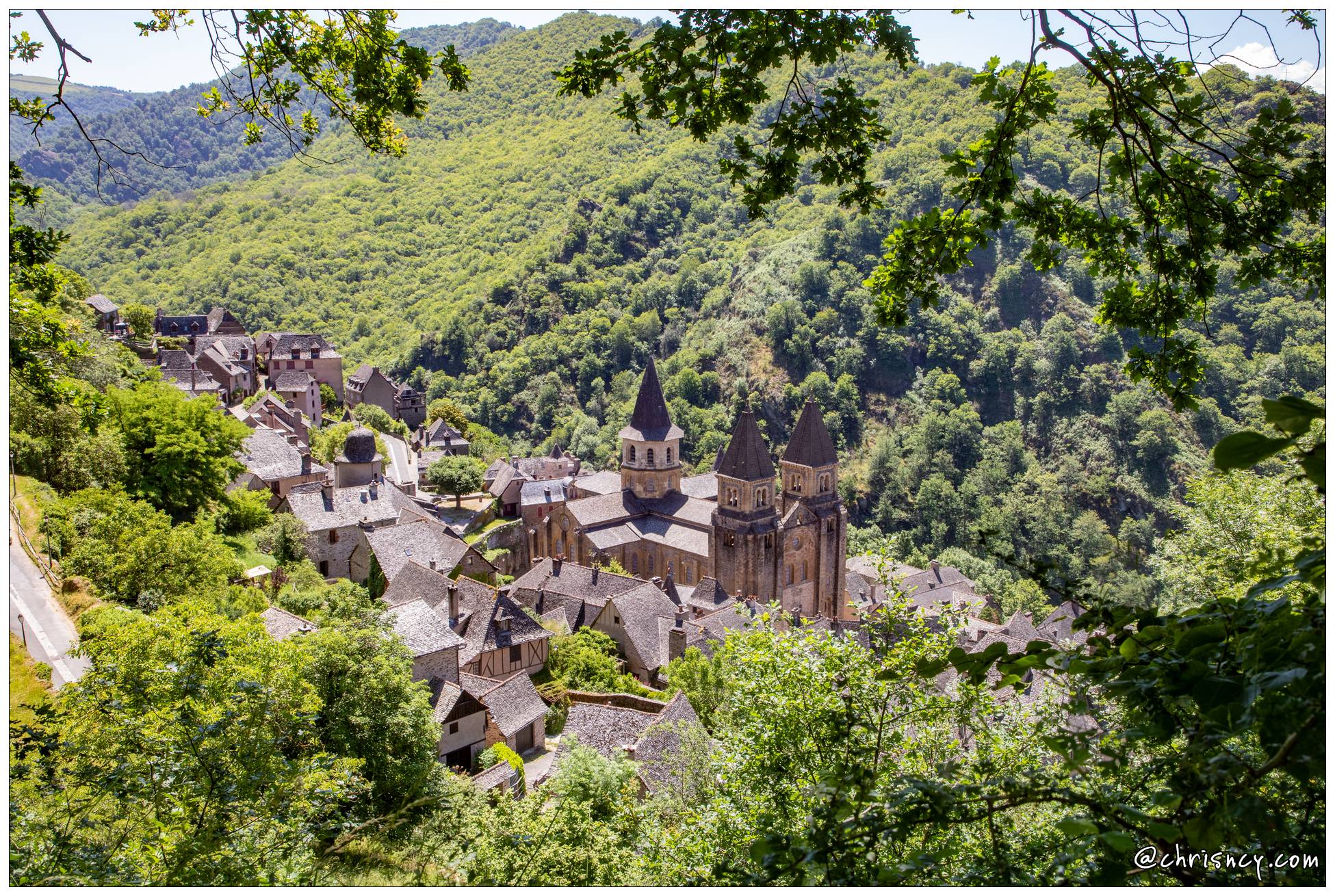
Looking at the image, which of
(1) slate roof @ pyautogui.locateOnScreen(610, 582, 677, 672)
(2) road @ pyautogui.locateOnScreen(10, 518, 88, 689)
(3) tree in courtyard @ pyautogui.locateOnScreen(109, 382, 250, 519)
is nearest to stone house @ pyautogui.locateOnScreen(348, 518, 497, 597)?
(3) tree in courtyard @ pyautogui.locateOnScreen(109, 382, 250, 519)

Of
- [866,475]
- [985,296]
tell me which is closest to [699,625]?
[866,475]

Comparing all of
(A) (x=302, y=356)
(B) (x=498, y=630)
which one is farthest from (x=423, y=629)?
(A) (x=302, y=356)

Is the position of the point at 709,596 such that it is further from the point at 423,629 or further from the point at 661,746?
the point at 661,746

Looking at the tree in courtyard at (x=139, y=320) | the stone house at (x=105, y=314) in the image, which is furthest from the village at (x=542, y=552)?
the tree in courtyard at (x=139, y=320)

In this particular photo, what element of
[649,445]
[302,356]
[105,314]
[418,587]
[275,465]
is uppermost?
[105,314]

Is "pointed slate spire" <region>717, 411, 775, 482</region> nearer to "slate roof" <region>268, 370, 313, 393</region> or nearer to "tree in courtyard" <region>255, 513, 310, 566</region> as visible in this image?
"tree in courtyard" <region>255, 513, 310, 566</region>

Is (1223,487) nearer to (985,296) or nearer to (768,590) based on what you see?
(768,590)

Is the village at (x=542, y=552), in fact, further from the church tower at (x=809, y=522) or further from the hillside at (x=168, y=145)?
the hillside at (x=168, y=145)
